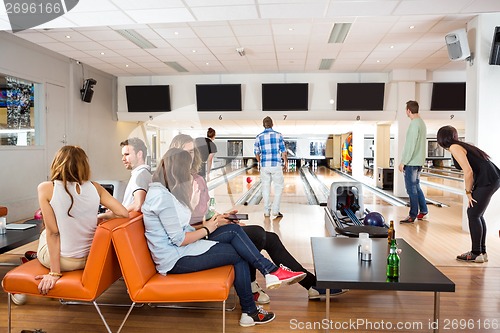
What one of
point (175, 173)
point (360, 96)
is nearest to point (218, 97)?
point (360, 96)

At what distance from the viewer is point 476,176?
12.7ft

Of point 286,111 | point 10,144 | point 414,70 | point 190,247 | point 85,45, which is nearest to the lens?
point 190,247

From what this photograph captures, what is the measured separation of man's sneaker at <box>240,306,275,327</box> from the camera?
256cm

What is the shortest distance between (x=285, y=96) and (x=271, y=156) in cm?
354

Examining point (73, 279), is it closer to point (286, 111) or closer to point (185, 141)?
point (185, 141)

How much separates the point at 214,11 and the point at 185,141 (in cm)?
234

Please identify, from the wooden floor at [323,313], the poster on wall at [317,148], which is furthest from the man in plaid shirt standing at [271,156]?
the poster on wall at [317,148]

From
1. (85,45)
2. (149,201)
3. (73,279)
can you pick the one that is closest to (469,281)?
(149,201)

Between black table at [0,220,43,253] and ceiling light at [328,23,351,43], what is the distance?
182 inches

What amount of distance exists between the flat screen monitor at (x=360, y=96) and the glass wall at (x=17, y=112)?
6.23 m

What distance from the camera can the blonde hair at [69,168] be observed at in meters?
2.30

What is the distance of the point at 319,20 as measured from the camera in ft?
18.8

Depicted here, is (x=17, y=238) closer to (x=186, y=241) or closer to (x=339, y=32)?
(x=186, y=241)

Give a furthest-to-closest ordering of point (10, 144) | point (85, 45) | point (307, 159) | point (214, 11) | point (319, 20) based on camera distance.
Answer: point (307, 159) < point (85, 45) < point (10, 144) < point (319, 20) < point (214, 11)
